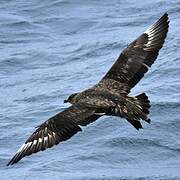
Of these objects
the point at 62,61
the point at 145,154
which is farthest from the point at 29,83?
the point at 145,154

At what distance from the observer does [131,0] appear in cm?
2045

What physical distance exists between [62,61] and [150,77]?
2.10 m

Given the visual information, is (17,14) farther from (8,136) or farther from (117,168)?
(117,168)

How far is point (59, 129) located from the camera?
1096cm

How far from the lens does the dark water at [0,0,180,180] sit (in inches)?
511

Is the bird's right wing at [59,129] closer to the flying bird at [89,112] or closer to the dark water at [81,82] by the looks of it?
the flying bird at [89,112]

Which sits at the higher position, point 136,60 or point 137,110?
point 136,60

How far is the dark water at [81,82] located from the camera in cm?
1298

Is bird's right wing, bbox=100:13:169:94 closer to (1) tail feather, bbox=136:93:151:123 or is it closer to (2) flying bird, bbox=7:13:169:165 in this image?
(2) flying bird, bbox=7:13:169:165

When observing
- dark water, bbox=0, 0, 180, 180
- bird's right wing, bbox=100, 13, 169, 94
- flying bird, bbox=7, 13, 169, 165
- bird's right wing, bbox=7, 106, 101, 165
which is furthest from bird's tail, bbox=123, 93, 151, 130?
dark water, bbox=0, 0, 180, 180

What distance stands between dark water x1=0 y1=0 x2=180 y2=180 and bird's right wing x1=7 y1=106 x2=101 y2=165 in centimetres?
165

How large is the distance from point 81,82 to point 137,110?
530 centimetres

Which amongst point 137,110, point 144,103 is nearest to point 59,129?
point 137,110

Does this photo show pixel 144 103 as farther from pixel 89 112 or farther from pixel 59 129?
pixel 59 129
